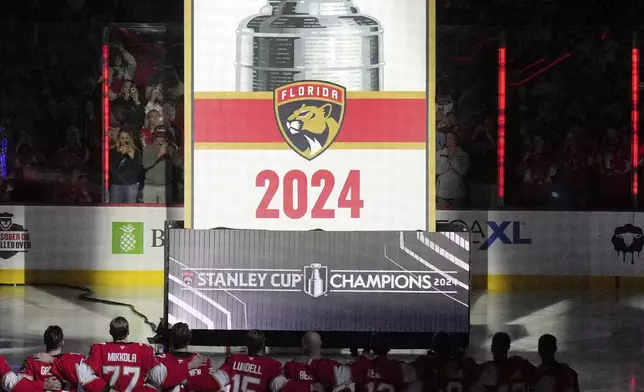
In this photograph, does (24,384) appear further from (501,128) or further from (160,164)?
(501,128)

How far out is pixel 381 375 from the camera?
8141 millimetres

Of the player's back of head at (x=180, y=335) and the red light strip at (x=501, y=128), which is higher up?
the red light strip at (x=501, y=128)

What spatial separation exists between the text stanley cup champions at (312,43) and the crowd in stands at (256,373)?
14.2 ft

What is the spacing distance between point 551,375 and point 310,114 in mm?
4784

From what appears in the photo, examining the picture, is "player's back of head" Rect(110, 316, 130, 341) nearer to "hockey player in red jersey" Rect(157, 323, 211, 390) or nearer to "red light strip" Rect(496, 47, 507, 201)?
"hockey player in red jersey" Rect(157, 323, 211, 390)

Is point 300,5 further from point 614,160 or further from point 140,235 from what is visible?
point 614,160

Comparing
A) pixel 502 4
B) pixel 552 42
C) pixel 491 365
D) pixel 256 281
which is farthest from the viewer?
pixel 502 4

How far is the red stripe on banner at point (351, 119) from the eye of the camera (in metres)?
11.9

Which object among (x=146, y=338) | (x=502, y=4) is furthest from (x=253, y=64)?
(x=502, y=4)

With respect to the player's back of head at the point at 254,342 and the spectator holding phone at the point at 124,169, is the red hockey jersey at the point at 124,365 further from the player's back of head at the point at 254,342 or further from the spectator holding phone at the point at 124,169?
the spectator holding phone at the point at 124,169

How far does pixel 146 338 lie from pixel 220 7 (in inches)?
145

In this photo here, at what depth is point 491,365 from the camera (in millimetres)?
8117

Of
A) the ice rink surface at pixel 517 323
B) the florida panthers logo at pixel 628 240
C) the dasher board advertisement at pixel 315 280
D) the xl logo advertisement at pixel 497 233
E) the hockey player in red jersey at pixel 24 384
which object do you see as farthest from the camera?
the xl logo advertisement at pixel 497 233

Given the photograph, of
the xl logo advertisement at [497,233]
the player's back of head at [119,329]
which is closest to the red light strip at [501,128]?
the xl logo advertisement at [497,233]
